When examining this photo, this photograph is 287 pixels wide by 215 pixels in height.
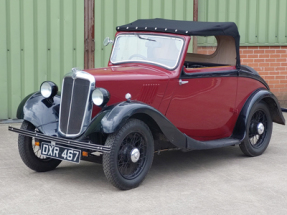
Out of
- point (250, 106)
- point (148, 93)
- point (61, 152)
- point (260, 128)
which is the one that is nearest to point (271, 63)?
point (260, 128)

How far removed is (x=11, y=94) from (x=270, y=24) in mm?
5634

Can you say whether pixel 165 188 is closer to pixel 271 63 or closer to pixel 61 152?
pixel 61 152

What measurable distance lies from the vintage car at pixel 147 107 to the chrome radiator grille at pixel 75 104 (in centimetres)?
1

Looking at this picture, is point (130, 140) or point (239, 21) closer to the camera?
point (130, 140)

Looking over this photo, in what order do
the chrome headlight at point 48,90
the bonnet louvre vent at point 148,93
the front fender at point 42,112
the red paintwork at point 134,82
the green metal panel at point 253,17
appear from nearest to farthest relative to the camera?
the red paintwork at point 134,82 < the front fender at point 42,112 < the bonnet louvre vent at point 148,93 < the chrome headlight at point 48,90 < the green metal panel at point 253,17

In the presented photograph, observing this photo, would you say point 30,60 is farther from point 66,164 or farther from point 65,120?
point 65,120

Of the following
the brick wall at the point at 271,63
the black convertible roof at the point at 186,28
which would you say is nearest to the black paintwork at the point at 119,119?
the black convertible roof at the point at 186,28

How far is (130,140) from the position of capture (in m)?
5.55

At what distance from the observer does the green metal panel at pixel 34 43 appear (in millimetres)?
9148

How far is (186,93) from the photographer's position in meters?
6.24

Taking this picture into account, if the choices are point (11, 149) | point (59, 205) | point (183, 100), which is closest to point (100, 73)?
point (183, 100)

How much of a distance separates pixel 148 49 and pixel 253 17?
535 cm

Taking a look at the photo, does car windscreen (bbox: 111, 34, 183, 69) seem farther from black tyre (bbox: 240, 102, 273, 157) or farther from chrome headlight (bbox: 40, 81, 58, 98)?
black tyre (bbox: 240, 102, 273, 157)

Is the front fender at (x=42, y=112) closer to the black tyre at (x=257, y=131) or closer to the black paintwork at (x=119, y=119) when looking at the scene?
the black paintwork at (x=119, y=119)
